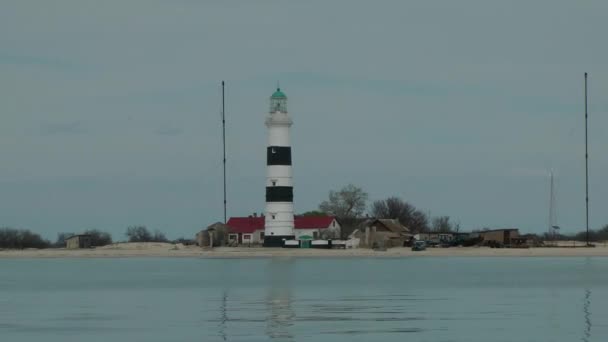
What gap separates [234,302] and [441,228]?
89357mm

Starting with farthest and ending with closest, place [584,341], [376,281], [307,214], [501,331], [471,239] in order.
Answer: [307,214]
[471,239]
[376,281]
[501,331]
[584,341]

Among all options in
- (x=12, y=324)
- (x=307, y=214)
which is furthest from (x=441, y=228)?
(x=12, y=324)

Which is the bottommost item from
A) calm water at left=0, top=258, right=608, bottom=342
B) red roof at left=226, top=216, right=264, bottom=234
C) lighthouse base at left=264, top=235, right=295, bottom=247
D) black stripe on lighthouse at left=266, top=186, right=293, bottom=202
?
calm water at left=0, top=258, right=608, bottom=342

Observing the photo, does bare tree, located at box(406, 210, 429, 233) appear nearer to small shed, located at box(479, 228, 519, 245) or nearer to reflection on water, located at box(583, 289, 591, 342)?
small shed, located at box(479, 228, 519, 245)

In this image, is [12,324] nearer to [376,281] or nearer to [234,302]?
[234,302]

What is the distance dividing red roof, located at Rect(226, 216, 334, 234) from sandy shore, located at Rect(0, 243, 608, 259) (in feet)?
16.7

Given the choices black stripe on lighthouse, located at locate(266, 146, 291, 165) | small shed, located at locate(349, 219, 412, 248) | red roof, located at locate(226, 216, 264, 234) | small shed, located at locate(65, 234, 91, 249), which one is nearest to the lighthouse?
black stripe on lighthouse, located at locate(266, 146, 291, 165)

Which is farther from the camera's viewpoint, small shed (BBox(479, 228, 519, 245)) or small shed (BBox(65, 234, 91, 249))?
small shed (BBox(65, 234, 91, 249))

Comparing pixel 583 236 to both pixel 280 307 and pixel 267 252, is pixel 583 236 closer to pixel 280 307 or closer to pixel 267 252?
pixel 267 252

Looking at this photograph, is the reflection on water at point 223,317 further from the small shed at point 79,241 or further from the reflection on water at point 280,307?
the small shed at point 79,241

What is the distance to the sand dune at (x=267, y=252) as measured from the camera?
4065 inches

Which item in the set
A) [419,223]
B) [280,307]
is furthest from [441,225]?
[280,307]

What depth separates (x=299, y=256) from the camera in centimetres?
10294

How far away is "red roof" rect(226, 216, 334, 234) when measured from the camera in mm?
118875
